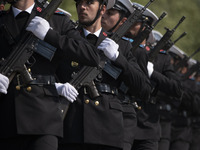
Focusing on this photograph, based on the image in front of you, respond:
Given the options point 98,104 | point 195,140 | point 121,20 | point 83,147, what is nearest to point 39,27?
point 98,104

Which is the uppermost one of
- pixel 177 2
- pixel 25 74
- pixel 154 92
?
pixel 25 74

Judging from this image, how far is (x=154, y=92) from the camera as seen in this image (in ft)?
26.9

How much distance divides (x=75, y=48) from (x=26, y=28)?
54 centimetres

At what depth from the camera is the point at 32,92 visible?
506cm

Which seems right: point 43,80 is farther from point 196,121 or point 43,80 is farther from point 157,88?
point 196,121

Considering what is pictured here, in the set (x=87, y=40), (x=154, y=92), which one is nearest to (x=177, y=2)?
(x=154, y=92)

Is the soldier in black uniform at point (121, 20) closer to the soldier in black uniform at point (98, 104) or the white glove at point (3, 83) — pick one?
the soldier in black uniform at point (98, 104)

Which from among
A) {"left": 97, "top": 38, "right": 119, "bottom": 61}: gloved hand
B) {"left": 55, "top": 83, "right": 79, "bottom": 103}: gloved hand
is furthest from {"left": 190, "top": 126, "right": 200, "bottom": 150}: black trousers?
{"left": 55, "top": 83, "right": 79, "bottom": 103}: gloved hand

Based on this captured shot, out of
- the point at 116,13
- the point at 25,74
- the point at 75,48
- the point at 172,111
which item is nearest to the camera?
the point at 25,74

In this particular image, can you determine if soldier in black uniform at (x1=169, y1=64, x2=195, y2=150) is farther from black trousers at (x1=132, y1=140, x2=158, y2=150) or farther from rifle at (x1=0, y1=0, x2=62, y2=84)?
rifle at (x1=0, y1=0, x2=62, y2=84)

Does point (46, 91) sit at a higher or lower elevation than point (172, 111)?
higher

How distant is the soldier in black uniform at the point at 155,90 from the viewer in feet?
24.6

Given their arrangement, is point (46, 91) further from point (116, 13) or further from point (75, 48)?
point (116, 13)

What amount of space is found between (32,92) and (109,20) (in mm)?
2693
